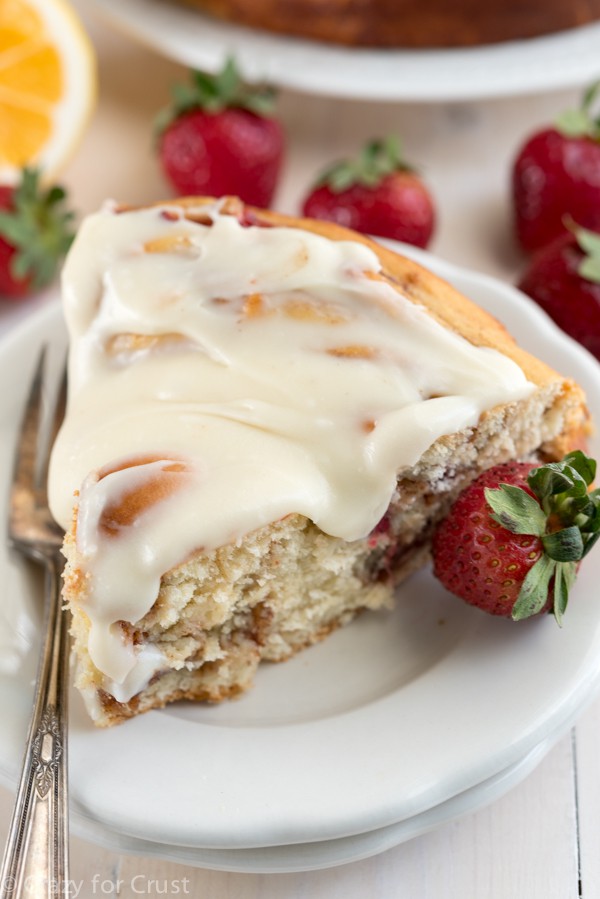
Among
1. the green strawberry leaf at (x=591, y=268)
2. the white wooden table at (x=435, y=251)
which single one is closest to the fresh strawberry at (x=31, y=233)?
the white wooden table at (x=435, y=251)

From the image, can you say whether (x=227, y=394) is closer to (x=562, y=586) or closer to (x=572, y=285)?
(x=562, y=586)

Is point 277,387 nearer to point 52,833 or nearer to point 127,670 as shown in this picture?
point 127,670

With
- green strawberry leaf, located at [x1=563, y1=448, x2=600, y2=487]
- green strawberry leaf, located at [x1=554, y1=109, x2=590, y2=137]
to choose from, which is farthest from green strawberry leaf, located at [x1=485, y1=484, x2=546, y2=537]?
green strawberry leaf, located at [x1=554, y1=109, x2=590, y2=137]

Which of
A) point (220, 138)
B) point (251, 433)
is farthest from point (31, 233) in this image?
point (251, 433)

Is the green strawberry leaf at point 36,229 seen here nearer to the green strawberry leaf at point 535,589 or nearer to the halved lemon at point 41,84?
the halved lemon at point 41,84

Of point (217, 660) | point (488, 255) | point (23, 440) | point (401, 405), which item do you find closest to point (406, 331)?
point (401, 405)
